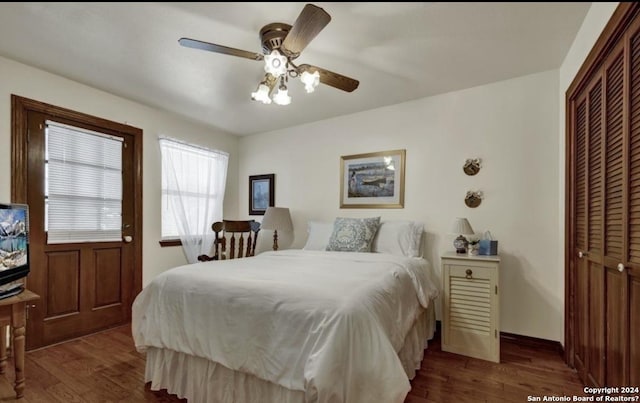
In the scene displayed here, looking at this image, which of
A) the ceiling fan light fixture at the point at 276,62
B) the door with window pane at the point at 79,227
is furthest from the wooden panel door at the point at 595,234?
the door with window pane at the point at 79,227

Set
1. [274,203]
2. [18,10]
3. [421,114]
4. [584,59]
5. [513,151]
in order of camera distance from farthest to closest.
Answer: [274,203]
[421,114]
[513,151]
[584,59]
[18,10]

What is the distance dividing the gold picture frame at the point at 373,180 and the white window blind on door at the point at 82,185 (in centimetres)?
234

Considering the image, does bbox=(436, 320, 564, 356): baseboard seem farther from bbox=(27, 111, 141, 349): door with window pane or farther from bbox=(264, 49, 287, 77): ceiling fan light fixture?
bbox=(27, 111, 141, 349): door with window pane

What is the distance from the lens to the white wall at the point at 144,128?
2262mm

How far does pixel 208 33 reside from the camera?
1.87 metres

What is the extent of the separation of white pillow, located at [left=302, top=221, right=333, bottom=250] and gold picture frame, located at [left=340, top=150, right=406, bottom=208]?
1.24ft

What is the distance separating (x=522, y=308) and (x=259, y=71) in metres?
2.93

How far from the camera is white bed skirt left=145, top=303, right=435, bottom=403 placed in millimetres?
1470

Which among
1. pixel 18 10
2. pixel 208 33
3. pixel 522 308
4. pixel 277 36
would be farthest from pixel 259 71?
pixel 522 308

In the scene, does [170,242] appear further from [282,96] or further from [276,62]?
[276,62]

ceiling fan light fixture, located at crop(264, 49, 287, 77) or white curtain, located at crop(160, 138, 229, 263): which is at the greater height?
ceiling fan light fixture, located at crop(264, 49, 287, 77)

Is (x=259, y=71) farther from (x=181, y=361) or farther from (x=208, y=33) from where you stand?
(x=181, y=361)

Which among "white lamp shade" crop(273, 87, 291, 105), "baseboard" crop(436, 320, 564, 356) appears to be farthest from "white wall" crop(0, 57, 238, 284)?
"baseboard" crop(436, 320, 564, 356)

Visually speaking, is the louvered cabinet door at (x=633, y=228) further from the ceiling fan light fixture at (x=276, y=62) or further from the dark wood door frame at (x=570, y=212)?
the ceiling fan light fixture at (x=276, y=62)
